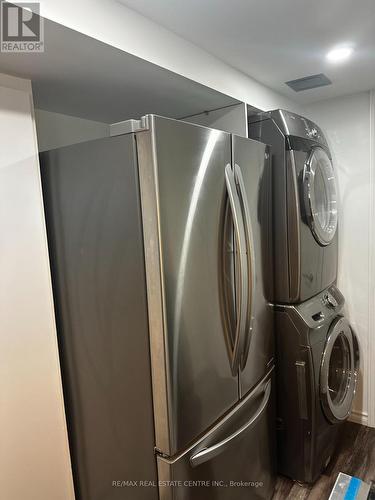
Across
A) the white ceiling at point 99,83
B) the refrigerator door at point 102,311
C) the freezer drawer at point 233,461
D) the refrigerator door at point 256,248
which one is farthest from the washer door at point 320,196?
the refrigerator door at point 102,311

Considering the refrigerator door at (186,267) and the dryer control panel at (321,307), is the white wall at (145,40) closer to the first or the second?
the refrigerator door at (186,267)

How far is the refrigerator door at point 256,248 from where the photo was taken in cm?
141

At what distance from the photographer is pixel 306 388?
5.95ft

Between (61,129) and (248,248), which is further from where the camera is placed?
(61,129)

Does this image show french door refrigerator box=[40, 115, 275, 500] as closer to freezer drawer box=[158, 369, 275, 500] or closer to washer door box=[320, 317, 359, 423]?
freezer drawer box=[158, 369, 275, 500]

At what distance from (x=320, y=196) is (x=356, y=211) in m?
0.60

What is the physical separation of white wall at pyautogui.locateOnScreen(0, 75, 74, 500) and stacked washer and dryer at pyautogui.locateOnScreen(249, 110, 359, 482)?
1129 mm

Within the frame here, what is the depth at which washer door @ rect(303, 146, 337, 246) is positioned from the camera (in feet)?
5.94

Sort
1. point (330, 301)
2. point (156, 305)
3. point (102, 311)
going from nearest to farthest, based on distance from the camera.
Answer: point (156, 305)
point (102, 311)
point (330, 301)

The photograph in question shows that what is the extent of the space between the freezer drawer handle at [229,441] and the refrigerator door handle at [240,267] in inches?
10.8

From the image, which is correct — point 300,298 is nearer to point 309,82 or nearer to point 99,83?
point 309,82

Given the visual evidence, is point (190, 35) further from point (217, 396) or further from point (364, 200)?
point (364, 200)
